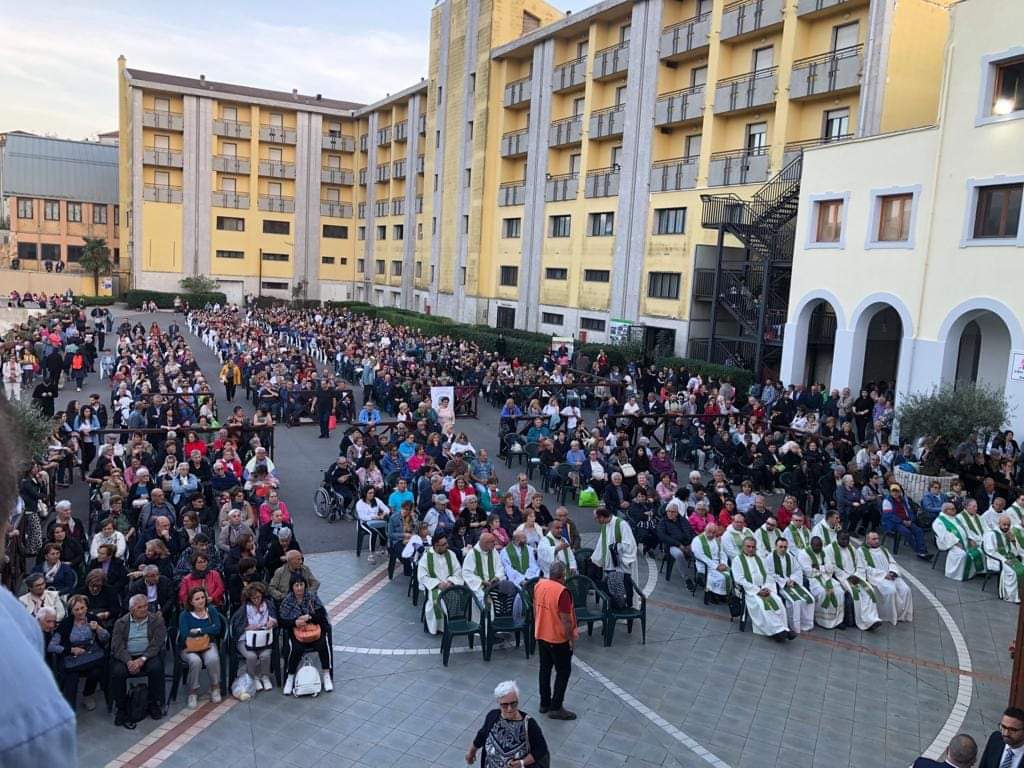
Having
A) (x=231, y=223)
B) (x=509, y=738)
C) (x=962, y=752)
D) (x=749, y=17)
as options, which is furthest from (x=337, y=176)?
(x=962, y=752)

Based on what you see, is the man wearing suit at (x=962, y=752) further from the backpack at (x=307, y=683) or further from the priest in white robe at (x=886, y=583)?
the backpack at (x=307, y=683)

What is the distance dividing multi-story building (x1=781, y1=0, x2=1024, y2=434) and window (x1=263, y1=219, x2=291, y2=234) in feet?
173

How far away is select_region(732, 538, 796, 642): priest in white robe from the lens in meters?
11.2

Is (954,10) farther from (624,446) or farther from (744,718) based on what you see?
(744,718)

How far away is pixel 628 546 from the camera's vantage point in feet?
41.3

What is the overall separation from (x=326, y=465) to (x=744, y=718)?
42.7ft

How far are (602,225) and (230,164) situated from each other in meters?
39.5

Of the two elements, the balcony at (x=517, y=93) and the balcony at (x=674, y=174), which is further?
the balcony at (x=517, y=93)

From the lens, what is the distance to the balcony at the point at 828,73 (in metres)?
28.0

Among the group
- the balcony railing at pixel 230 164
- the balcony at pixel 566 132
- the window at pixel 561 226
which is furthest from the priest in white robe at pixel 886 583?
the balcony railing at pixel 230 164

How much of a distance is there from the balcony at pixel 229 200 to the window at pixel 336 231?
22.7ft

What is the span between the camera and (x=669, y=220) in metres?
36.1

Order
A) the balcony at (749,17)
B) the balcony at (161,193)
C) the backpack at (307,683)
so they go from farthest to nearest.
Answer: the balcony at (161,193)
the balcony at (749,17)
the backpack at (307,683)

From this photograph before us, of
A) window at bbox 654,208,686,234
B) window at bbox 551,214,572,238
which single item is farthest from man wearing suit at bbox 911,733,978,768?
window at bbox 551,214,572,238
